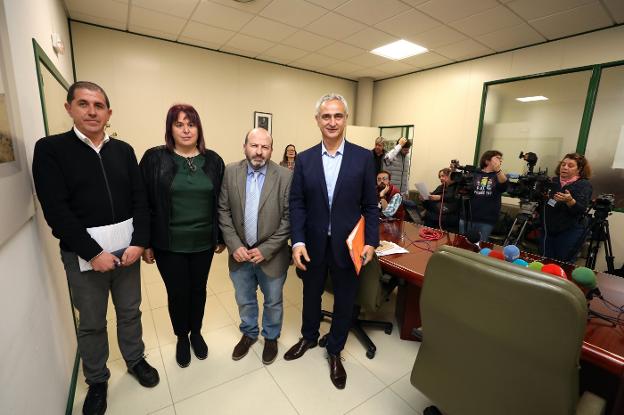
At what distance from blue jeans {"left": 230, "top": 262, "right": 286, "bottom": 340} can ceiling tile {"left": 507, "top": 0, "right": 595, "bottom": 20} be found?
3.56 metres

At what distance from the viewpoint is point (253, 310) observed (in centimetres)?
198

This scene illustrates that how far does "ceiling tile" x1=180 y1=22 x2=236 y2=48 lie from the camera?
3781 mm

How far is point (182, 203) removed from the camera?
162 centimetres

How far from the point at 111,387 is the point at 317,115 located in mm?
1944

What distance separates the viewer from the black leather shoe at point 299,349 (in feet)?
6.41

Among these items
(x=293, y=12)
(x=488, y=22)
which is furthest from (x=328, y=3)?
(x=488, y=22)

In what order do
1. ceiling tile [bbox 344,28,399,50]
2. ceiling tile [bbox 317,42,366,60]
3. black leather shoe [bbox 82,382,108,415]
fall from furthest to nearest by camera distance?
ceiling tile [bbox 317,42,366,60] < ceiling tile [bbox 344,28,399,50] < black leather shoe [bbox 82,382,108,415]

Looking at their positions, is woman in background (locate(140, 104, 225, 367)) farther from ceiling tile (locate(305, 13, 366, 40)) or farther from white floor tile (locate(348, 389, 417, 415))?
ceiling tile (locate(305, 13, 366, 40))

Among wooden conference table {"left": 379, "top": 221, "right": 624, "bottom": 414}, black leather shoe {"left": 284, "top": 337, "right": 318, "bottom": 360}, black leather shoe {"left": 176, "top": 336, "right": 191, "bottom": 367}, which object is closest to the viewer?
wooden conference table {"left": 379, "top": 221, "right": 624, "bottom": 414}

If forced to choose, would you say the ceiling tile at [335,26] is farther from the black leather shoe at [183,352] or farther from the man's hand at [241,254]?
the black leather shoe at [183,352]

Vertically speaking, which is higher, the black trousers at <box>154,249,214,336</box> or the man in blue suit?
the man in blue suit

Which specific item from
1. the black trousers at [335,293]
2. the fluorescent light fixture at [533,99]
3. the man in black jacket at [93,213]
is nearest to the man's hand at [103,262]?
the man in black jacket at [93,213]

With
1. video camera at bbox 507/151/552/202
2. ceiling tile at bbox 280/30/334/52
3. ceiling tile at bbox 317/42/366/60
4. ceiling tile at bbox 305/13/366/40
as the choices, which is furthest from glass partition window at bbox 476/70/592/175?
ceiling tile at bbox 280/30/334/52

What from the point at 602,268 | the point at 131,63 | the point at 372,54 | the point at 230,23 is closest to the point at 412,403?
the point at 602,268
